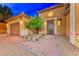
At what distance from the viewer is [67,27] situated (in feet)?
7.68

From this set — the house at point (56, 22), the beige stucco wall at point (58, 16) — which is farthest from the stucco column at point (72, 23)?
the beige stucco wall at point (58, 16)

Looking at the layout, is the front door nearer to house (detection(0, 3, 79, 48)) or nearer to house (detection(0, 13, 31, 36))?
house (detection(0, 3, 79, 48))

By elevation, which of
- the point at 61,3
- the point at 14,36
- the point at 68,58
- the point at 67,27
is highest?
the point at 61,3

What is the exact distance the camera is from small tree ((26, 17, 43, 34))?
7.93ft

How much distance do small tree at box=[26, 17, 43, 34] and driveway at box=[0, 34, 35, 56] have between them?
0.93 ft

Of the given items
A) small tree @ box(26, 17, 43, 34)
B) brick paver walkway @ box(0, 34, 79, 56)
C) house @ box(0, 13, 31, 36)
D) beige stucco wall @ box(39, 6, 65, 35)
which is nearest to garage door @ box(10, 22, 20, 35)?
house @ box(0, 13, 31, 36)

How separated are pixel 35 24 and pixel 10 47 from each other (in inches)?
23.0

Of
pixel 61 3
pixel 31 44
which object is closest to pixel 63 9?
pixel 61 3

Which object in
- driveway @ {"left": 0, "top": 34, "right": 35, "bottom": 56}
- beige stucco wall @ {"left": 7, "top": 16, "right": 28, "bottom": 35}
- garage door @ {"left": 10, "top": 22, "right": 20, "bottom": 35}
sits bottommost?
driveway @ {"left": 0, "top": 34, "right": 35, "bottom": 56}

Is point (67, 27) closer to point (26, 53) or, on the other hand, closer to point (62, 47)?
point (62, 47)

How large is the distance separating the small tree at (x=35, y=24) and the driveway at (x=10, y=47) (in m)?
0.28

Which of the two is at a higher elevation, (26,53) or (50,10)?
(50,10)

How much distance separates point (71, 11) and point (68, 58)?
77 centimetres

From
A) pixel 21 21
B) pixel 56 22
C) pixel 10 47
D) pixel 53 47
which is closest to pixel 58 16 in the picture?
pixel 56 22
